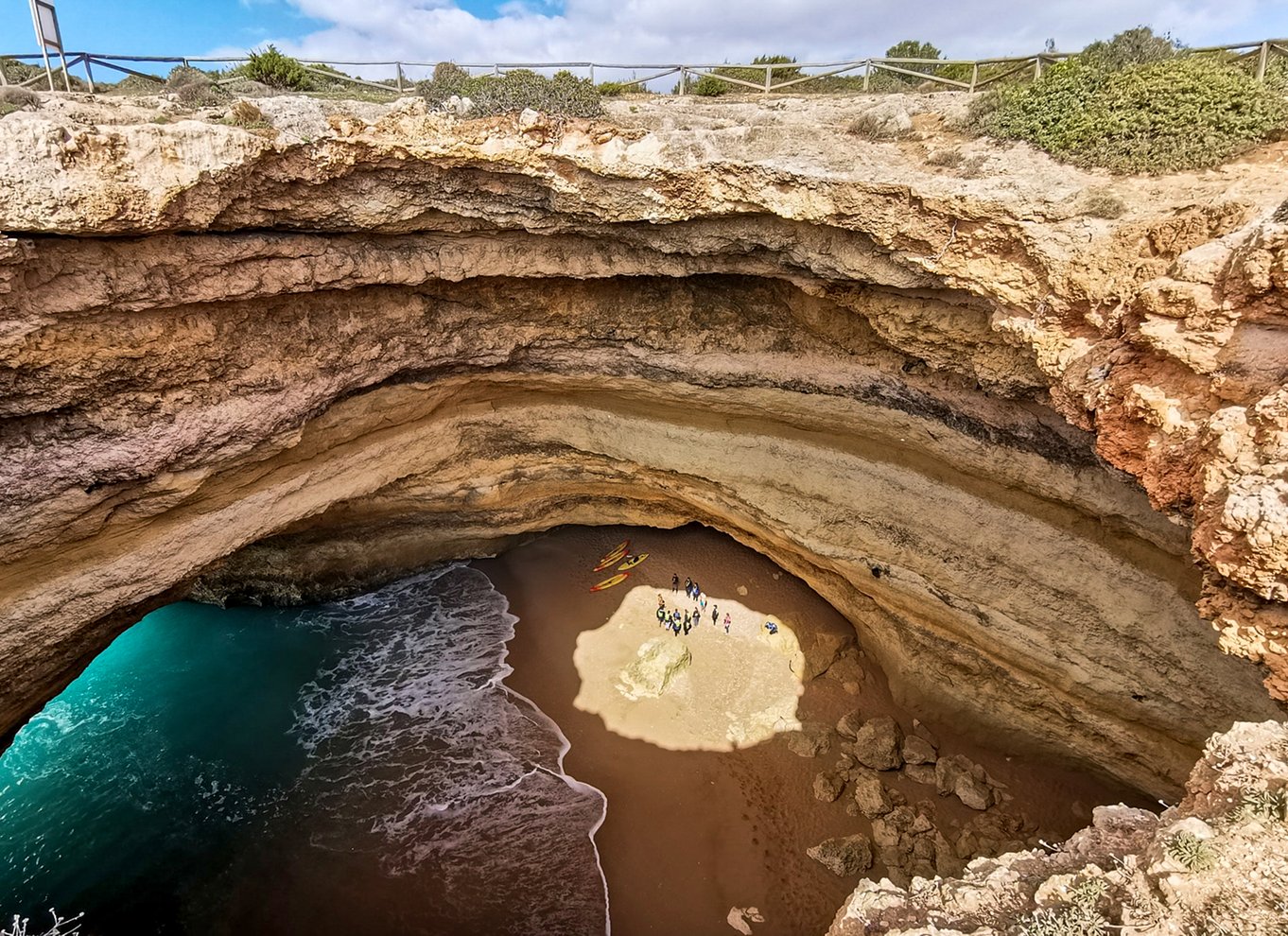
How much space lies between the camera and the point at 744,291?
9.79 metres

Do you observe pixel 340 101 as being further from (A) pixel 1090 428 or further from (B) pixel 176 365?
(A) pixel 1090 428

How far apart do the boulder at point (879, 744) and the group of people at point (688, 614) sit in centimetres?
347

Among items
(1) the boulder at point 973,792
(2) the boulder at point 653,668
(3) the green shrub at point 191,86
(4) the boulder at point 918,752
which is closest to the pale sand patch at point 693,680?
(2) the boulder at point 653,668

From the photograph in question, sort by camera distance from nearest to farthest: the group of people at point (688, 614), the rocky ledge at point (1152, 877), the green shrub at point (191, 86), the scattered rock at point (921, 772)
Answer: the rocky ledge at point (1152, 877) < the green shrub at point (191, 86) < the scattered rock at point (921, 772) < the group of people at point (688, 614)

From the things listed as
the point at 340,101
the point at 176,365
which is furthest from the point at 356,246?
the point at 176,365

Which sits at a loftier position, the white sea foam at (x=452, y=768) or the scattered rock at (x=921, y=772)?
the scattered rock at (x=921, y=772)

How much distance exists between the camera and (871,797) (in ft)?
33.9

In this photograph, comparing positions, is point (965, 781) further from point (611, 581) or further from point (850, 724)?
point (611, 581)

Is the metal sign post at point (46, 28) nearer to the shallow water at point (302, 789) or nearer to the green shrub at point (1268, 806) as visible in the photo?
the shallow water at point (302, 789)

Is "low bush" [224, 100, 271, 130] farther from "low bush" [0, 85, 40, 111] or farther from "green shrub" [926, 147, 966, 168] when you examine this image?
"green shrub" [926, 147, 966, 168]

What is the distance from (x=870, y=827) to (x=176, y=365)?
12047 millimetres

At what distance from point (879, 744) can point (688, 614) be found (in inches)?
187

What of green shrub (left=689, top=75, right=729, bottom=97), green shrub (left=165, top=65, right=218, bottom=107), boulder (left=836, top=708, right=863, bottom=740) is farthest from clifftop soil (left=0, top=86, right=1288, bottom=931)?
green shrub (left=689, top=75, right=729, bottom=97)

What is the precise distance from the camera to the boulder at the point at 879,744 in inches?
426
